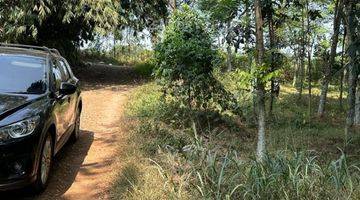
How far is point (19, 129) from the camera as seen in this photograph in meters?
5.66

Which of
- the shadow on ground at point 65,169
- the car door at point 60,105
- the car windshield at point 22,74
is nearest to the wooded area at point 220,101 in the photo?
the shadow on ground at point 65,169

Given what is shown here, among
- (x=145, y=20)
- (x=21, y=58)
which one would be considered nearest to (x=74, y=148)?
(x=21, y=58)

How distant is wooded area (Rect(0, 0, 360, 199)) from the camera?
4.99 meters

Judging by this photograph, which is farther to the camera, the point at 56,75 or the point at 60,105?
the point at 56,75

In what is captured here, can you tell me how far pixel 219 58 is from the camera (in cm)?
1113

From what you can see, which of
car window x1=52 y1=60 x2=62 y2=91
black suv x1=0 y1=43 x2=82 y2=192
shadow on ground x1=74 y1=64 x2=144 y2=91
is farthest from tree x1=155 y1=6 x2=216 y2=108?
shadow on ground x1=74 y1=64 x2=144 y2=91

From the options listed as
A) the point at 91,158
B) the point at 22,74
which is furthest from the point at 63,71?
the point at 91,158

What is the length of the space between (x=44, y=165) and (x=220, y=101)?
18.8ft

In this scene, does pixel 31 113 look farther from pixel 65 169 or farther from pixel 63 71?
pixel 63 71

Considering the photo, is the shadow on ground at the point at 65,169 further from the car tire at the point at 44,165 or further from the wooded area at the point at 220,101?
Result: the wooded area at the point at 220,101

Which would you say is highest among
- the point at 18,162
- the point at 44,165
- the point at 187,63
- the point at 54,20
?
the point at 54,20

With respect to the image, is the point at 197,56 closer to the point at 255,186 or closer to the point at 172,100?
the point at 172,100

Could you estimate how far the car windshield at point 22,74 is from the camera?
267 inches

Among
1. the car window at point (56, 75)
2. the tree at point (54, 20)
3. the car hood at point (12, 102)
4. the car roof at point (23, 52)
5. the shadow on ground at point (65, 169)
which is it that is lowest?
the shadow on ground at point (65, 169)
